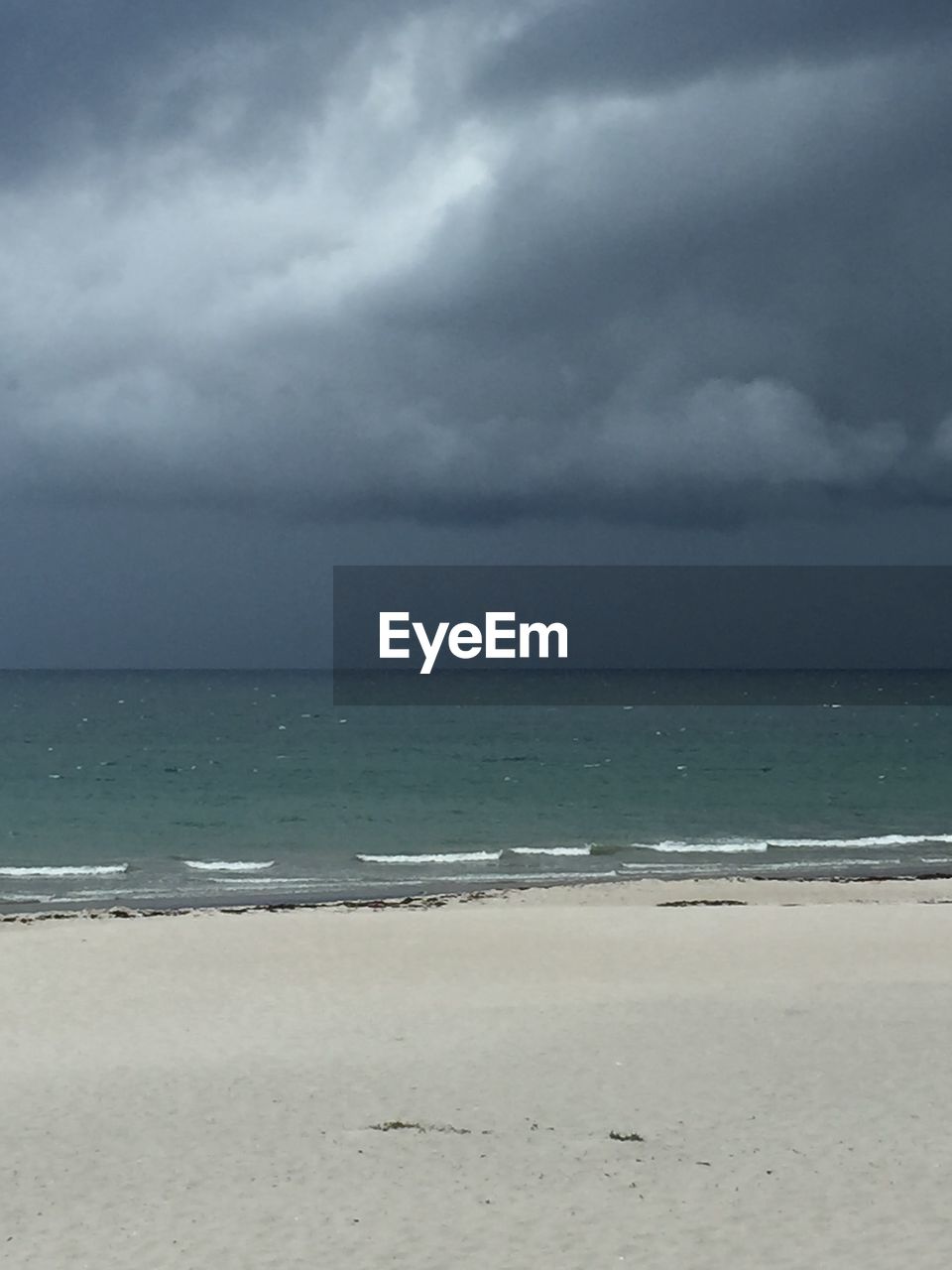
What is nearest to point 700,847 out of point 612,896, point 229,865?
point 612,896

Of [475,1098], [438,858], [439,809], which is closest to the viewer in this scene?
[475,1098]

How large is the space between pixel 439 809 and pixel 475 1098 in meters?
28.9

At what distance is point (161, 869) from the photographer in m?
29.2

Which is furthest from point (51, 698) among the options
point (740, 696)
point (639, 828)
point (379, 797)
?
point (639, 828)

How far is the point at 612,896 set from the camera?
24.8m

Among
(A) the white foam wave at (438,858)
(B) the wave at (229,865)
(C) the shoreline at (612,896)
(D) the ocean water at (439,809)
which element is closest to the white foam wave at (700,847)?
(D) the ocean water at (439,809)

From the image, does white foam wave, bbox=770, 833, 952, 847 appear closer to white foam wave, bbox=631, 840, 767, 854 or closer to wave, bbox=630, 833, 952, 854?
wave, bbox=630, 833, 952, 854

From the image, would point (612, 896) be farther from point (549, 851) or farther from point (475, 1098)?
point (475, 1098)

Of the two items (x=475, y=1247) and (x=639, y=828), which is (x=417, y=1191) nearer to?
(x=475, y=1247)

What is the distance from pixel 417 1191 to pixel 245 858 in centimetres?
2245

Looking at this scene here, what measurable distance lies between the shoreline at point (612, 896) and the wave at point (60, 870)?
439 cm

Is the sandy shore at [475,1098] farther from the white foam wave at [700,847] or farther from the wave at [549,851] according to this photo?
the white foam wave at [700,847]

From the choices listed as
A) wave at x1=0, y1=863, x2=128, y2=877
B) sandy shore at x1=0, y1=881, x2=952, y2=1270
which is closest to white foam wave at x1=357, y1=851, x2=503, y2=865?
wave at x1=0, y1=863, x2=128, y2=877

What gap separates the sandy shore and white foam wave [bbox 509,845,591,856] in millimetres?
11573
